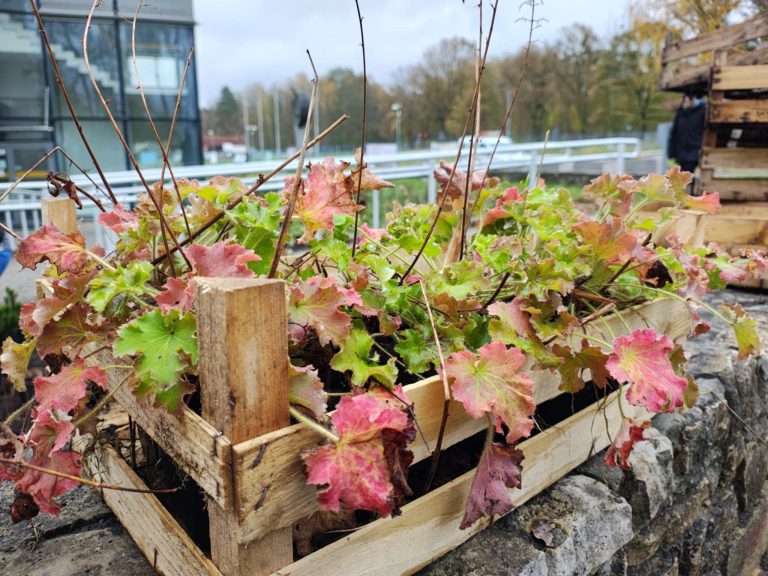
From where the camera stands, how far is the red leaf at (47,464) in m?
0.73

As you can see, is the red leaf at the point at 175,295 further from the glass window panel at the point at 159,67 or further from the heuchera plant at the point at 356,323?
the glass window panel at the point at 159,67

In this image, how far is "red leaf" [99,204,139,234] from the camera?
2.91 feet

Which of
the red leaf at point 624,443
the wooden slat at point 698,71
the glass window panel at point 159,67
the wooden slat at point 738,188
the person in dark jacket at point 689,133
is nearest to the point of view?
the red leaf at point 624,443

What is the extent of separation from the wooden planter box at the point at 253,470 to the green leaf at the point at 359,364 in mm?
54

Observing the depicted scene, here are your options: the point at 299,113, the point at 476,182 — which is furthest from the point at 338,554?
the point at 299,113

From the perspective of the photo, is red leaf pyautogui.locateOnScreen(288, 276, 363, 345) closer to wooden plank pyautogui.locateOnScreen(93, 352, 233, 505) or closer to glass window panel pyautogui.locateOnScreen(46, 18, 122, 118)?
wooden plank pyautogui.locateOnScreen(93, 352, 233, 505)

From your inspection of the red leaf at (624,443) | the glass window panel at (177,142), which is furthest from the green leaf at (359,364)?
the glass window panel at (177,142)

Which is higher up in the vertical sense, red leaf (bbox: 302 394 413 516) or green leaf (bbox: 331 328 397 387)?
green leaf (bbox: 331 328 397 387)

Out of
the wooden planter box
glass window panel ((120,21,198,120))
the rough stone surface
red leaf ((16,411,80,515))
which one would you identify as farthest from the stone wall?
glass window panel ((120,21,198,120))

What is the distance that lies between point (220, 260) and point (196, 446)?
0.72 feet

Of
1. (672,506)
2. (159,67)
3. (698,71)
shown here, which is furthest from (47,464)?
(159,67)

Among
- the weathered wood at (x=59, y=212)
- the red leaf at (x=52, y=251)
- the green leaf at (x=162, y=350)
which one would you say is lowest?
the green leaf at (x=162, y=350)

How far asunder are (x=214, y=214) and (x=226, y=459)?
0.42 metres

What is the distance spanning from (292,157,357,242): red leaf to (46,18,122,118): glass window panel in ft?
28.4
